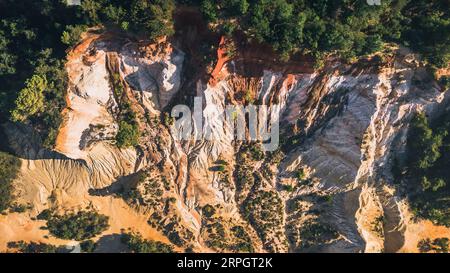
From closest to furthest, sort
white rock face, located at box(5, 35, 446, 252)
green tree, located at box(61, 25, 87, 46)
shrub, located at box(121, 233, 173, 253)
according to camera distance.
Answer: green tree, located at box(61, 25, 87, 46)
white rock face, located at box(5, 35, 446, 252)
shrub, located at box(121, 233, 173, 253)

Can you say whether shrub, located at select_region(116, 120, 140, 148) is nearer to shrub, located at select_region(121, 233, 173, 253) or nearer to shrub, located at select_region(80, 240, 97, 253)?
shrub, located at select_region(121, 233, 173, 253)

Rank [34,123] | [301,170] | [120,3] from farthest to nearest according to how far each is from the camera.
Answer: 1. [301,170]
2. [34,123]
3. [120,3]

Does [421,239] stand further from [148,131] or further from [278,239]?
[148,131]

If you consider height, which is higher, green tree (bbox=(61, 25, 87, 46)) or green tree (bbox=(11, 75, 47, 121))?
green tree (bbox=(61, 25, 87, 46))

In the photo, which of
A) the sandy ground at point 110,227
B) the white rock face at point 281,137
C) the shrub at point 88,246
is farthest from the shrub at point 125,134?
the shrub at point 88,246

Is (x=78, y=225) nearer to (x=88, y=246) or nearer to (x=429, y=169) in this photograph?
(x=88, y=246)

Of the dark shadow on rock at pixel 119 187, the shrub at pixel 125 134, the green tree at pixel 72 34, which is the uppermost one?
the green tree at pixel 72 34

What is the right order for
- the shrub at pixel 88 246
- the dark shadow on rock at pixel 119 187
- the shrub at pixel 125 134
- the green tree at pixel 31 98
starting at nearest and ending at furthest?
the green tree at pixel 31 98, the shrub at pixel 125 134, the dark shadow on rock at pixel 119 187, the shrub at pixel 88 246

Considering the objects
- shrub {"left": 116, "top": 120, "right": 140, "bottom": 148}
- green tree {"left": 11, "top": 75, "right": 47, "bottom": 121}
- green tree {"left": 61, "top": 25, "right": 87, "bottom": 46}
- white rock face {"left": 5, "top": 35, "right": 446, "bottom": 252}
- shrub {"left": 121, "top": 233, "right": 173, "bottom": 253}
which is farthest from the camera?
shrub {"left": 121, "top": 233, "right": 173, "bottom": 253}

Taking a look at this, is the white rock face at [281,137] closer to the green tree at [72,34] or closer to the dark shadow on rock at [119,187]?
the dark shadow on rock at [119,187]

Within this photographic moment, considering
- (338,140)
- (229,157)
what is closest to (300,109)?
(338,140)

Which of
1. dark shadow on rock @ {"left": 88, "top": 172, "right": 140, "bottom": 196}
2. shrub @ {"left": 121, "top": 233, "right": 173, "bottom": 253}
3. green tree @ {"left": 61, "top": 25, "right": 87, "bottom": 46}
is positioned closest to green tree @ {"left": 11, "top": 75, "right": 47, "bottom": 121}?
green tree @ {"left": 61, "top": 25, "right": 87, "bottom": 46}
